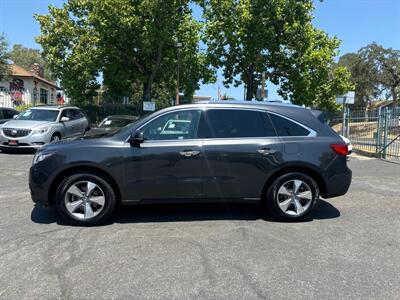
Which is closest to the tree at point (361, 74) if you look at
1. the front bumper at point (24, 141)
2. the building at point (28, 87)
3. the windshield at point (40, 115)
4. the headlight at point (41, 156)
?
the building at point (28, 87)

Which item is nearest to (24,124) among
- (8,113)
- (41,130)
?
(41,130)

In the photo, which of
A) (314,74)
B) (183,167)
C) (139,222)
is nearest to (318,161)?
(183,167)

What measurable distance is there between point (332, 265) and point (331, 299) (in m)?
0.88

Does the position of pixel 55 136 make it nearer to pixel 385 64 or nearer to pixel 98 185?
pixel 98 185

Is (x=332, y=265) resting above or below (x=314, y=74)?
below

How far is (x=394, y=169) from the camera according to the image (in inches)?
508

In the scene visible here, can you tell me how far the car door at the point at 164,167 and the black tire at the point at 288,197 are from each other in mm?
1043

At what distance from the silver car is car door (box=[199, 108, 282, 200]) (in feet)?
34.5

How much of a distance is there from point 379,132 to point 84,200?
43.4 feet

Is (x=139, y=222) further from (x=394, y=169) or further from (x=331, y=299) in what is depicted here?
(x=394, y=169)

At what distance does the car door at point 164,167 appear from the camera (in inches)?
249

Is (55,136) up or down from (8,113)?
down

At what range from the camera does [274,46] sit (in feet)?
113

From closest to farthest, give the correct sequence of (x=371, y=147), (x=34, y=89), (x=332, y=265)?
(x=332, y=265) < (x=371, y=147) < (x=34, y=89)
